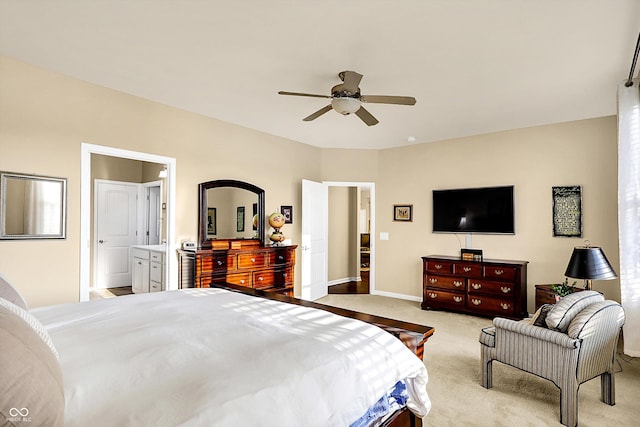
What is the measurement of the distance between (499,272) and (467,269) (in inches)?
16.1

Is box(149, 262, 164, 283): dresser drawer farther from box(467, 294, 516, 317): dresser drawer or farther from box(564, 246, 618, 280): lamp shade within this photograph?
box(564, 246, 618, 280): lamp shade

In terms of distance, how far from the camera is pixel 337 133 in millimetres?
5418

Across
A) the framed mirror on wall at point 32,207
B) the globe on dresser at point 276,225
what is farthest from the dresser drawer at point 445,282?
the framed mirror on wall at point 32,207

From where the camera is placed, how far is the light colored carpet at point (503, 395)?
2387mm

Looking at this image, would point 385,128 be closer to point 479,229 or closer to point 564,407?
point 479,229

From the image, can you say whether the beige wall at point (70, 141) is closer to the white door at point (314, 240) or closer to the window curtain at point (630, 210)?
the white door at point (314, 240)

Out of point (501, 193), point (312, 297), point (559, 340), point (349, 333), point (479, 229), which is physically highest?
point (501, 193)

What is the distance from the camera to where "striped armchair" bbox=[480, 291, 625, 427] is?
7.53ft

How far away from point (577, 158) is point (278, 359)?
4932mm

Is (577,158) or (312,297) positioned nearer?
(577,158)

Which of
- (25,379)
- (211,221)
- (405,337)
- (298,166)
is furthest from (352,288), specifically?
(25,379)

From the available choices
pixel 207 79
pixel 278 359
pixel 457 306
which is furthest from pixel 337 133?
pixel 278 359

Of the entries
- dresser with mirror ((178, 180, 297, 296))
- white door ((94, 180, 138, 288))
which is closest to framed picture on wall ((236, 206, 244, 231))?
dresser with mirror ((178, 180, 297, 296))

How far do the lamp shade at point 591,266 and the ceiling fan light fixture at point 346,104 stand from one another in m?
2.32
